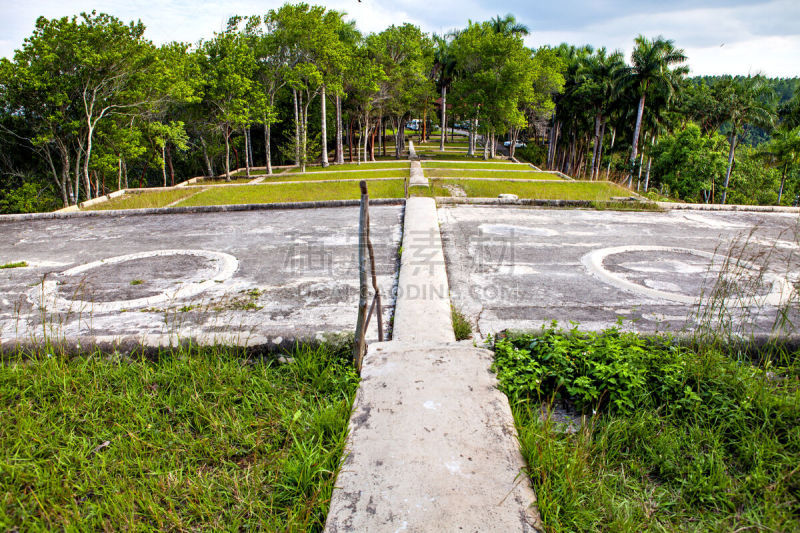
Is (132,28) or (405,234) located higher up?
(132,28)

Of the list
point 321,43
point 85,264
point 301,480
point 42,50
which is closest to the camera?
point 301,480

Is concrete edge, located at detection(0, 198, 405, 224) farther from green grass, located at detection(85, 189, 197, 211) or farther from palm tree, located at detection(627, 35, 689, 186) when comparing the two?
palm tree, located at detection(627, 35, 689, 186)

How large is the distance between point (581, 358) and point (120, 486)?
2.82 meters

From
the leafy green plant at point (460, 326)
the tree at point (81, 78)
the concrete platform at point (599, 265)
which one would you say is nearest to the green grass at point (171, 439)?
the leafy green plant at point (460, 326)

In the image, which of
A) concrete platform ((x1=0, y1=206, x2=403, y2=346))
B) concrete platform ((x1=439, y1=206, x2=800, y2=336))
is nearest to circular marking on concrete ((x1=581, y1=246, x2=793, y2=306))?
concrete platform ((x1=439, y1=206, x2=800, y2=336))

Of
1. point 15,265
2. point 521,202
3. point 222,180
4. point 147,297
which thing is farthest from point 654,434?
point 222,180

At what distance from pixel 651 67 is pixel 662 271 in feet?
111

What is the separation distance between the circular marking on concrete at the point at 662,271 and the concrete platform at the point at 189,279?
271cm

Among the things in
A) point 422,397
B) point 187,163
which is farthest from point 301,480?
point 187,163

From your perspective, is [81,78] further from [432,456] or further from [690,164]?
[690,164]

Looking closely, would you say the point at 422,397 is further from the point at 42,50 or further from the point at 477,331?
the point at 42,50

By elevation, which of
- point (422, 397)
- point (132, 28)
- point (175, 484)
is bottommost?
point (175, 484)

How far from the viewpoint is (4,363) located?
3334 millimetres

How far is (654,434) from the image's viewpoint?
253 cm
